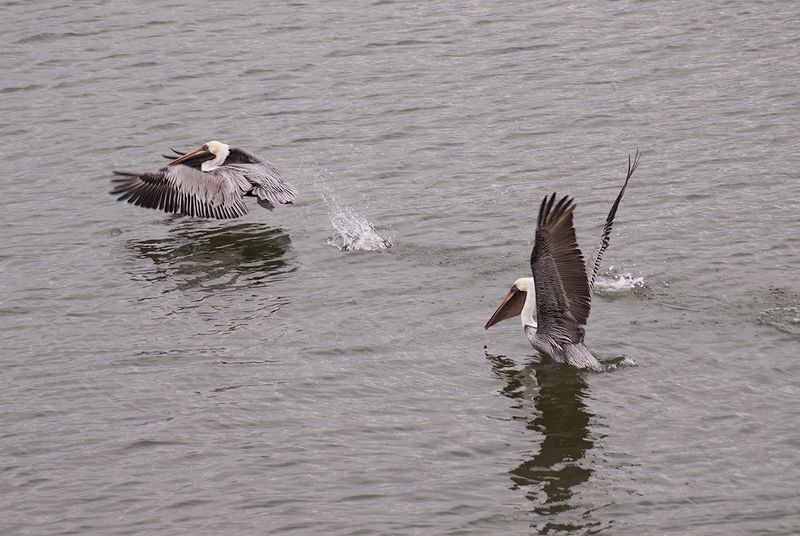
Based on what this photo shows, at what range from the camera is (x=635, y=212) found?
35.0 ft

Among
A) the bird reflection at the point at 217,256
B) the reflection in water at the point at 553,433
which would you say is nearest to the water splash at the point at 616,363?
the reflection in water at the point at 553,433

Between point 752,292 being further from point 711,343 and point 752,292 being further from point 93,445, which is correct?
point 93,445

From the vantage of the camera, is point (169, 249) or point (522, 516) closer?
point (522, 516)

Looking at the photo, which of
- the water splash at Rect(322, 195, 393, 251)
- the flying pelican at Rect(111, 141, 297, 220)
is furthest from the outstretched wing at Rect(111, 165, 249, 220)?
the water splash at Rect(322, 195, 393, 251)

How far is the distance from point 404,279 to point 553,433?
108 inches

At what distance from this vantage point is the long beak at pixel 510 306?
8453 mm

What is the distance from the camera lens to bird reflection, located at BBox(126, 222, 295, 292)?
999cm

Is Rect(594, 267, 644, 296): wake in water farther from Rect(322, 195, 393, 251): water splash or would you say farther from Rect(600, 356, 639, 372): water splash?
Rect(322, 195, 393, 251): water splash

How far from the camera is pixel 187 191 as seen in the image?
11.4 meters

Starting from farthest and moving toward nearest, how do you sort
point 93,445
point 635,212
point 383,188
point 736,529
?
point 383,188, point 635,212, point 93,445, point 736,529

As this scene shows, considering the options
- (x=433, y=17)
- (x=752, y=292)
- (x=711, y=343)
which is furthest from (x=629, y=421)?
(x=433, y=17)

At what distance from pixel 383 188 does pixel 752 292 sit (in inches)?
165

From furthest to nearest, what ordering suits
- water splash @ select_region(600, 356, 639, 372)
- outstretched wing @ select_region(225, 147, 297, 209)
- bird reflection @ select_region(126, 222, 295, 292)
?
outstretched wing @ select_region(225, 147, 297, 209)
bird reflection @ select_region(126, 222, 295, 292)
water splash @ select_region(600, 356, 639, 372)

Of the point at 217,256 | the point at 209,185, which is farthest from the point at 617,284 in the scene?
the point at 209,185
